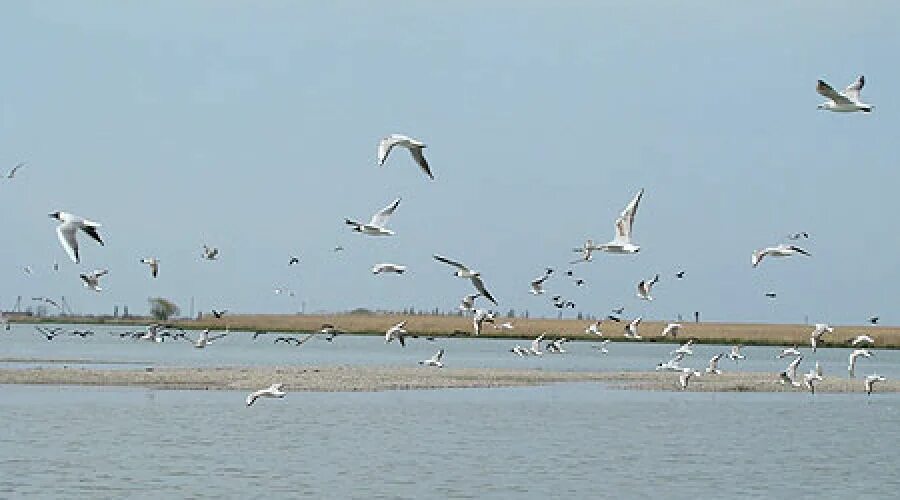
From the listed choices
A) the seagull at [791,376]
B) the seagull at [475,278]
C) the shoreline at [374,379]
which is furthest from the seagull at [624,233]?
the seagull at [791,376]

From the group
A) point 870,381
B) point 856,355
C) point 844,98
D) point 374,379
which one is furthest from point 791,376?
point 844,98

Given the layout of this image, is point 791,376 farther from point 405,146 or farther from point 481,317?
point 405,146

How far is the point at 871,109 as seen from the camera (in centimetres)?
2212

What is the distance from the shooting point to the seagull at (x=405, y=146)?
2277cm

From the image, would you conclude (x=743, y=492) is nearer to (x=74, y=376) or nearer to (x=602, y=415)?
(x=602, y=415)

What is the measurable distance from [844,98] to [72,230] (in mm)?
10568

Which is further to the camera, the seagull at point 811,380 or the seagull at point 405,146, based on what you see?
the seagull at point 811,380

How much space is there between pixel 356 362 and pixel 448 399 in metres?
22.8

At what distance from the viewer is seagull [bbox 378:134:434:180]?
22.8 meters

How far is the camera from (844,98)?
22047 mm

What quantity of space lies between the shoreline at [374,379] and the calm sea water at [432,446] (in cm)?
188

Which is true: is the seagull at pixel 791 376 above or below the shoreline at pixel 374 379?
above

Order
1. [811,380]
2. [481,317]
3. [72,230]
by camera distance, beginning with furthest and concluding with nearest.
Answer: [811,380]
[481,317]
[72,230]

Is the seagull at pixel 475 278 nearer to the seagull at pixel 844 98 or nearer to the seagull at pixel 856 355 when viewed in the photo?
the seagull at pixel 844 98
